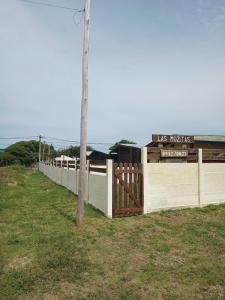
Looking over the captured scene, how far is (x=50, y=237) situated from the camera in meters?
6.58

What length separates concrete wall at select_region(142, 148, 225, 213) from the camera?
30.7ft

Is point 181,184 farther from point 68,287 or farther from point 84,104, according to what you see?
point 68,287

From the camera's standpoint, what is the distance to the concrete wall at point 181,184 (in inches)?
368

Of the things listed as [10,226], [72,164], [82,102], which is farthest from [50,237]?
[72,164]

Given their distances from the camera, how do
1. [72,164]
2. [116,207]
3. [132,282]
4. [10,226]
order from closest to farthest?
1. [132,282]
2. [10,226]
3. [116,207]
4. [72,164]

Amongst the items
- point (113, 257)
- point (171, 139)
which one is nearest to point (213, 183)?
point (171, 139)

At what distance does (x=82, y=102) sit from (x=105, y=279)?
192 inches

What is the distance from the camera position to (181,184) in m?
9.97

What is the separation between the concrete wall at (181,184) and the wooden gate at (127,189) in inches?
8.8

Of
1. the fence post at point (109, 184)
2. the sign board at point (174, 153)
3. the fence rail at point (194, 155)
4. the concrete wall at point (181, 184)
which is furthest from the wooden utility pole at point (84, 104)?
the sign board at point (174, 153)

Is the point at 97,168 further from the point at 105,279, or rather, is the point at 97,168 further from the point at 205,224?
the point at 105,279

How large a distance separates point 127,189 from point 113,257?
346 cm

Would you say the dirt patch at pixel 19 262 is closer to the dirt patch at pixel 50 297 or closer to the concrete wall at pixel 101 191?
the dirt patch at pixel 50 297

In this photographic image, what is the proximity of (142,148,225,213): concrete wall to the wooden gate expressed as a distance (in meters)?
0.22
